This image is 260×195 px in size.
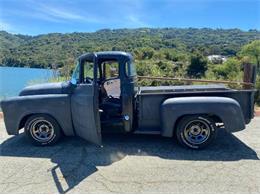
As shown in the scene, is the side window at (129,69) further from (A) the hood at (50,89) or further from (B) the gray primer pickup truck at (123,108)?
(A) the hood at (50,89)

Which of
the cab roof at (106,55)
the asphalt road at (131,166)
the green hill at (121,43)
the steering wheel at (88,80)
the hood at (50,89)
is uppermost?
the green hill at (121,43)

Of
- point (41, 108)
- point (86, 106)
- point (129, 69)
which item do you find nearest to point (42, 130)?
point (41, 108)

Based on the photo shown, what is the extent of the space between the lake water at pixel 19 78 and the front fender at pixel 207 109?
8.76 meters

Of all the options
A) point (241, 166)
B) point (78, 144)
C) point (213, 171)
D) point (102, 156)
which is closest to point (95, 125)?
point (102, 156)

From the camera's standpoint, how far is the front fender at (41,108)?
589 centimetres

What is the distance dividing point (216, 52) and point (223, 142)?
1854 inches

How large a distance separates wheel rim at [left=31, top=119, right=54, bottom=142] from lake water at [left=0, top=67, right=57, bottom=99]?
299 inches

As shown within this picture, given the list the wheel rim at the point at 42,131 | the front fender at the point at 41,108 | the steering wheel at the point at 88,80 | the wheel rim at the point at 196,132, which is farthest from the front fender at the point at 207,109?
the wheel rim at the point at 42,131

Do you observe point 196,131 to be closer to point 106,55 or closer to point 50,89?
point 106,55

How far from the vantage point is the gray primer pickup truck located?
Answer: 18.3 feet

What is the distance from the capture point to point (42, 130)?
607cm

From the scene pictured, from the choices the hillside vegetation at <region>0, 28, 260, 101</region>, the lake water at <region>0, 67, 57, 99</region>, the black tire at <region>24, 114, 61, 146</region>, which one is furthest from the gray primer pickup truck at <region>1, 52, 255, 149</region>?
the lake water at <region>0, 67, 57, 99</region>

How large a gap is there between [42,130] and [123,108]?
1685mm

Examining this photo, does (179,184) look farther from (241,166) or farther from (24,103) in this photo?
(24,103)
